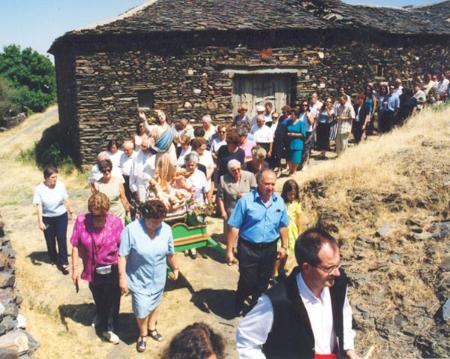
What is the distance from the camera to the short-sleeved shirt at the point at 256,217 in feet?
16.0

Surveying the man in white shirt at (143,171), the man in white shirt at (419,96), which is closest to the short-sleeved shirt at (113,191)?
the man in white shirt at (143,171)

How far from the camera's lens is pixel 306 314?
2.69 m

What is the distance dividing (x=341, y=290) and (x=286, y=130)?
7436 millimetres

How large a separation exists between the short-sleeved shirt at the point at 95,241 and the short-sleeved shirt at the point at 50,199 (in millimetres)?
1885

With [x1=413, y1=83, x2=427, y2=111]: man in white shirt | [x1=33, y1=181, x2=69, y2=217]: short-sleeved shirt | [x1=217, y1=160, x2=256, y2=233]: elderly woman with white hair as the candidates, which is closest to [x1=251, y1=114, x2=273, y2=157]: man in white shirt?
[x1=217, y1=160, x2=256, y2=233]: elderly woman with white hair

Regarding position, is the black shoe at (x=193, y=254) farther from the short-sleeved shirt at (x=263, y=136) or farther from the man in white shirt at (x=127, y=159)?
the short-sleeved shirt at (x=263, y=136)

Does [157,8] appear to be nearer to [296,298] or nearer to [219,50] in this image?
[219,50]

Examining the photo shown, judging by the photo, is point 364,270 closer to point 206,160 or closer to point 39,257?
point 206,160

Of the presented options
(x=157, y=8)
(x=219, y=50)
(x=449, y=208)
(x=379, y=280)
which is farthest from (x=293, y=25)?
(x=379, y=280)

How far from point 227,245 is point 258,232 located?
1.62 ft

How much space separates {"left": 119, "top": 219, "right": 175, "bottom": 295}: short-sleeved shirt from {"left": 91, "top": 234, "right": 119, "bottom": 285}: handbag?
0.27m

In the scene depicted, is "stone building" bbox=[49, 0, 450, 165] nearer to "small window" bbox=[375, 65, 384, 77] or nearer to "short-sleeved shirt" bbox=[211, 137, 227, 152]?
"small window" bbox=[375, 65, 384, 77]

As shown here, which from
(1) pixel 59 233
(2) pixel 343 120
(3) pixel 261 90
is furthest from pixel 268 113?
(1) pixel 59 233

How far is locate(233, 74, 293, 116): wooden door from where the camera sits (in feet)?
45.2
